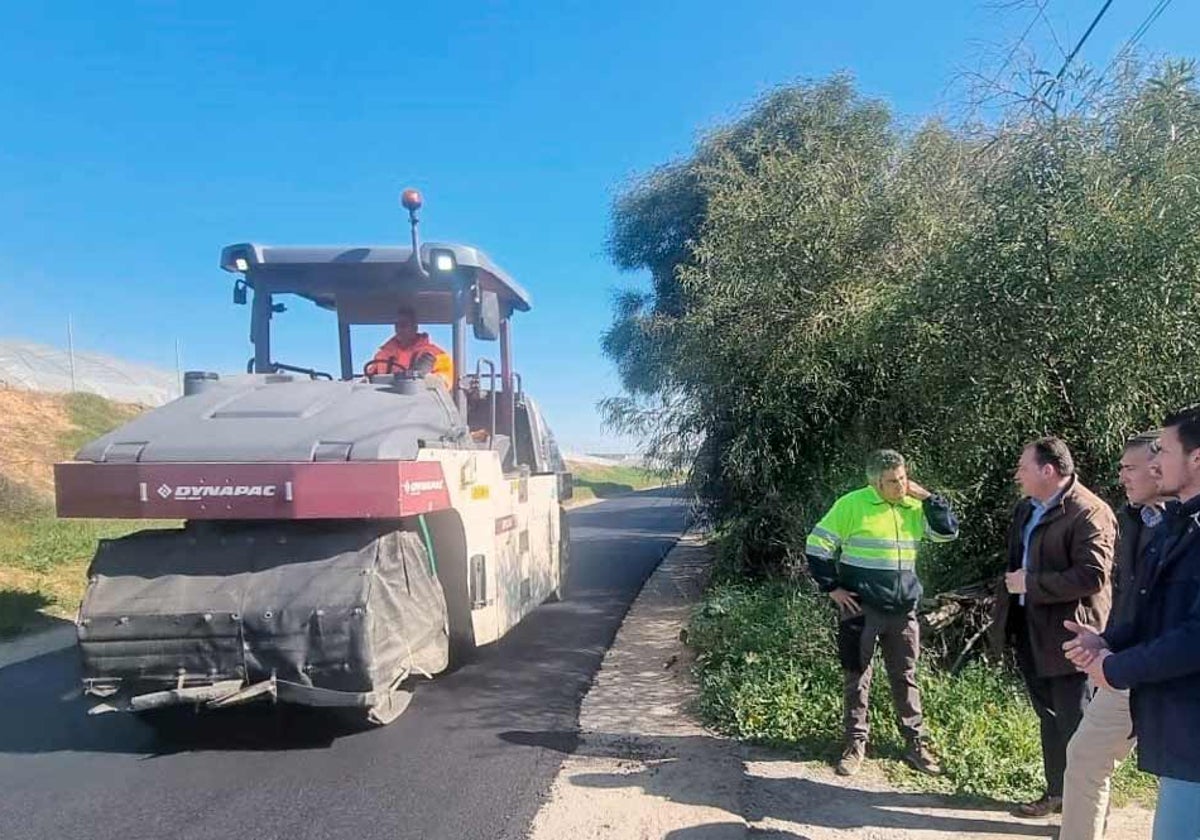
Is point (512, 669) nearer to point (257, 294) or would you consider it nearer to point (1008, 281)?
point (257, 294)

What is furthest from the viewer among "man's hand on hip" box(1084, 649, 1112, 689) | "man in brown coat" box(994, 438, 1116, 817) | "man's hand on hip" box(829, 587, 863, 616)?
"man's hand on hip" box(829, 587, 863, 616)

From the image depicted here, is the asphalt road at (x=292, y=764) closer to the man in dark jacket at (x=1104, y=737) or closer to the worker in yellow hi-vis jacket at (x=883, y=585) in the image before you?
the worker in yellow hi-vis jacket at (x=883, y=585)

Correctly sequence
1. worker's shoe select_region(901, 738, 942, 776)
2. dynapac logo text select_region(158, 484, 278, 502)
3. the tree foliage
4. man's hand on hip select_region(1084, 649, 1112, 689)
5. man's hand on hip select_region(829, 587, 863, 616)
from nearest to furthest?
man's hand on hip select_region(1084, 649, 1112, 689)
worker's shoe select_region(901, 738, 942, 776)
dynapac logo text select_region(158, 484, 278, 502)
man's hand on hip select_region(829, 587, 863, 616)
the tree foliage

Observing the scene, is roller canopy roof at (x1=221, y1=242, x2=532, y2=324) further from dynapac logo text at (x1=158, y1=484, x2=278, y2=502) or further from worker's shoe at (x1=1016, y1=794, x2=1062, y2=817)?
worker's shoe at (x1=1016, y1=794, x2=1062, y2=817)

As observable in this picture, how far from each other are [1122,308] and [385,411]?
3.89 metres

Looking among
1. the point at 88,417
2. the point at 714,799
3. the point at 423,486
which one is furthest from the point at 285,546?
the point at 88,417

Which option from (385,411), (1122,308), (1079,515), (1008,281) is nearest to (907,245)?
(1008,281)

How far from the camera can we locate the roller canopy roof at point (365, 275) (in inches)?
224

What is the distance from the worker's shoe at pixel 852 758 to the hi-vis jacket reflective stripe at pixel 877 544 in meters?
0.65

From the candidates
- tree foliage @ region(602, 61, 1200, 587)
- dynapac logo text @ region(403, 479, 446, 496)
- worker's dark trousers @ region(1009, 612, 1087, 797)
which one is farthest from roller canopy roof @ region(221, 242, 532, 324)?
worker's dark trousers @ region(1009, 612, 1087, 797)

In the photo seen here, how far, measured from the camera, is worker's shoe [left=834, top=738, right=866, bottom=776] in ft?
12.8

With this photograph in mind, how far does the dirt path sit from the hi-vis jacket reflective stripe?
836 millimetres

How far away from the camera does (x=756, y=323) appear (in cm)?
686

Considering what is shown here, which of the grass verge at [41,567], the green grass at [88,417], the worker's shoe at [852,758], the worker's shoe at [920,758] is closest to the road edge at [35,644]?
the grass verge at [41,567]
